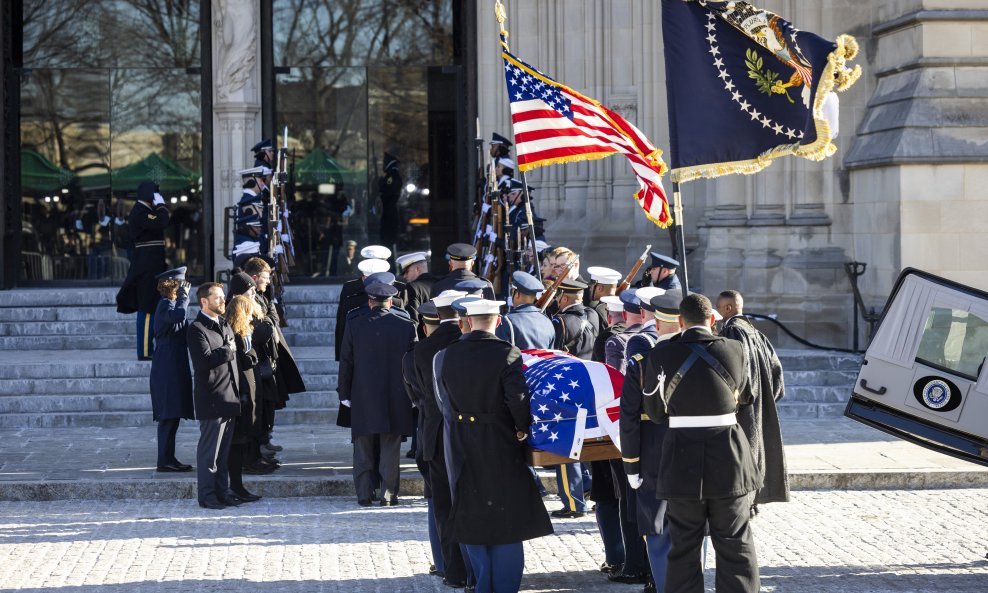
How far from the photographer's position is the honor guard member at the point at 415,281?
11789 mm

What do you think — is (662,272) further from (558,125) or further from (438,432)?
(438,432)

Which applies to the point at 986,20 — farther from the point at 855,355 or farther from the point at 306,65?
the point at 306,65

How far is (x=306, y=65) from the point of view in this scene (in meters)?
19.8

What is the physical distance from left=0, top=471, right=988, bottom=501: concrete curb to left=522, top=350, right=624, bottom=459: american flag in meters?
3.45

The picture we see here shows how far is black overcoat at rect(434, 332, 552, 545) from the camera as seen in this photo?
22.8 feet

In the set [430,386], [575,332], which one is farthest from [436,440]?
[575,332]

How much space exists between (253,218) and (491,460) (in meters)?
8.97

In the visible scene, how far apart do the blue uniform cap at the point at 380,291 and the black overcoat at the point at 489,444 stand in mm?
3124

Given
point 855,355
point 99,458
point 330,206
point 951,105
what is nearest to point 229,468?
point 99,458

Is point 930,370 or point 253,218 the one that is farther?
point 253,218

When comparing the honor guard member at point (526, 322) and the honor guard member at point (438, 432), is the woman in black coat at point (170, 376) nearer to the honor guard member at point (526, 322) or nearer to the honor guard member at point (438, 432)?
the honor guard member at point (526, 322)

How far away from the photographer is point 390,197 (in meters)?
19.9

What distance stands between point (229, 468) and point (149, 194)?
572 cm

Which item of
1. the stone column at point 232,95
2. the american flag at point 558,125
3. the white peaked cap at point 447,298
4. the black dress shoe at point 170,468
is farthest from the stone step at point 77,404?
the white peaked cap at point 447,298
